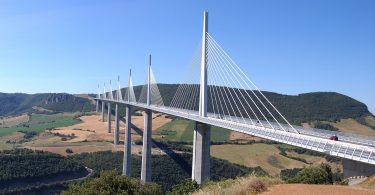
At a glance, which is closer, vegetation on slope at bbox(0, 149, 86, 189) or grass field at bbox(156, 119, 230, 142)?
vegetation on slope at bbox(0, 149, 86, 189)

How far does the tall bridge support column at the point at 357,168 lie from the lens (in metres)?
21.4

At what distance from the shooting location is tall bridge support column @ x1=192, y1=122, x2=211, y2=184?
135 ft

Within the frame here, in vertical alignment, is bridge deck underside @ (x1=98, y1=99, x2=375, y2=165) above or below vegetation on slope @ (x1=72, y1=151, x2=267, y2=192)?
above

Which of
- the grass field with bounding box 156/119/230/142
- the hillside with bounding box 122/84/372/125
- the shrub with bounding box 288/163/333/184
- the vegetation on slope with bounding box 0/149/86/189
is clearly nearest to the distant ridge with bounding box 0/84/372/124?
the hillside with bounding box 122/84/372/125

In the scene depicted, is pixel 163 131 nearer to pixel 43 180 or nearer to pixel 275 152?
pixel 275 152

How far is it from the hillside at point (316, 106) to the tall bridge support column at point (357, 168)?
76.8 metres

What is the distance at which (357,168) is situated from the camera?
21969 mm

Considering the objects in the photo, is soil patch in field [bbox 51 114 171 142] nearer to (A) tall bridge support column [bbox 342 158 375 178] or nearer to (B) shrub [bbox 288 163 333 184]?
(B) shrub [bbox 288 163 333 184]

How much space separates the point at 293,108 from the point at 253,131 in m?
86.9

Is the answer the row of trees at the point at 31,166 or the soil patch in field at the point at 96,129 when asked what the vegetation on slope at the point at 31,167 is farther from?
the soil patch in field at the point at 96,129

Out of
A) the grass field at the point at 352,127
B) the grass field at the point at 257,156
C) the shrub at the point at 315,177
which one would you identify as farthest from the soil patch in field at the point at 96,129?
the shrub at the point at 315,177

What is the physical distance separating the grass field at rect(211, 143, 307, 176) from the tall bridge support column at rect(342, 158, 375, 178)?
142 ft

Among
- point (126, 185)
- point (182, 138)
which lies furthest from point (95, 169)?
point (126, 185)

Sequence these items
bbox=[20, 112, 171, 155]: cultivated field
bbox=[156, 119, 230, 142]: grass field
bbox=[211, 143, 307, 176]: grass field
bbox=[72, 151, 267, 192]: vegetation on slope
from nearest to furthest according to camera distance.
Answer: bbox=[72, 151, 267, 192]: vegetation on slope → bbox=[211, 143, 307, 176]: grass field → bbox=[20, 112, 171, 155]: cultivated field → bbox=[156, 119, 230, 142]: grass field
